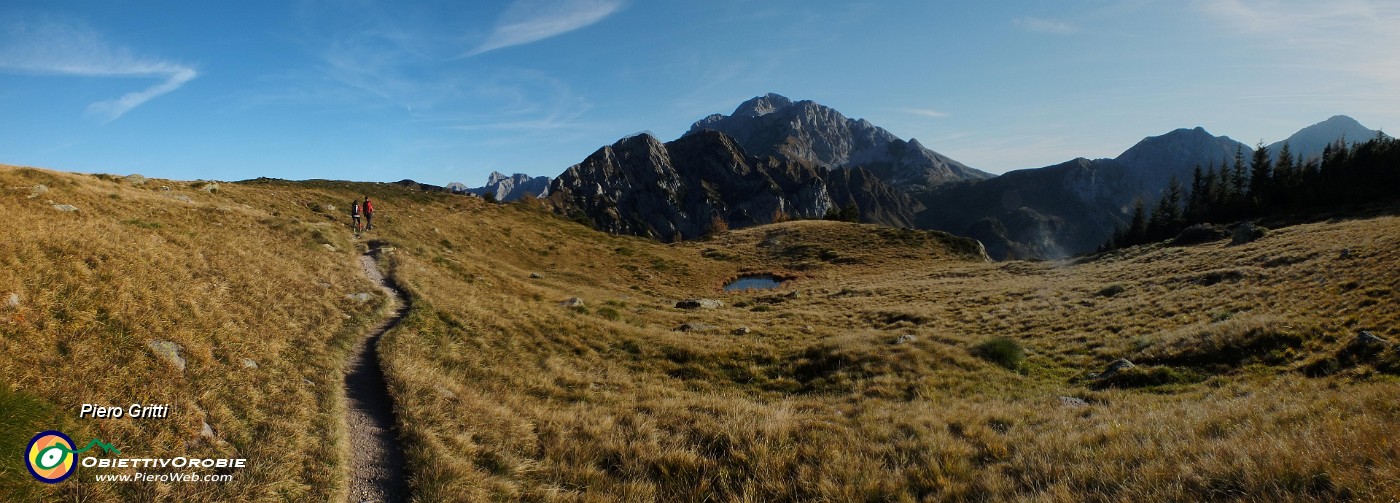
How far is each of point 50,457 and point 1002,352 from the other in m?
21.8

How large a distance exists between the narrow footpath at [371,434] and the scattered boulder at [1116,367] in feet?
58.4

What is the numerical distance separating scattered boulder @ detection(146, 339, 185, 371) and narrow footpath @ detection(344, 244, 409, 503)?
2.52 meters

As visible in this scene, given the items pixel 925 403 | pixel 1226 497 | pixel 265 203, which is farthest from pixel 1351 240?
pixel 265 203

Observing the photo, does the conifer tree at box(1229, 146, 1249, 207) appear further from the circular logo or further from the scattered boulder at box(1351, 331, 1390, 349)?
the circular logo

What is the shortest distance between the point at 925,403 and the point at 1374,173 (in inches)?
4272

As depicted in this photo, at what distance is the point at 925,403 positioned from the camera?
1269 cm

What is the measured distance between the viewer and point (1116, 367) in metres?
15.3

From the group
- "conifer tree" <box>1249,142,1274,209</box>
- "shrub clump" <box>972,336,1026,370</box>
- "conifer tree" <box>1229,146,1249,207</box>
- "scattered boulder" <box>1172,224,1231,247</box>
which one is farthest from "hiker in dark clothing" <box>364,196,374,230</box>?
"conifer tree" <box>1229,146,1249,207</box>

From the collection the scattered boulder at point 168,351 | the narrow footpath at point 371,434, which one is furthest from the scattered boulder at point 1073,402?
the scattered boulder at point 168,351

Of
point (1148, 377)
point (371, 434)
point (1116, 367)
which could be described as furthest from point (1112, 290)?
point (371, 434)

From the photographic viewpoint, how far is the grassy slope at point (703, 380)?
696 cm

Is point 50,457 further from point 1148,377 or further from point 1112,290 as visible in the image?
point 1112,290

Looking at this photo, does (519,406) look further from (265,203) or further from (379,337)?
(265,203)

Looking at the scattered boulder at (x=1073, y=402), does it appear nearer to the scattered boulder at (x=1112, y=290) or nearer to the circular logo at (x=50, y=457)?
the circular logo at (x=50, y=457)
